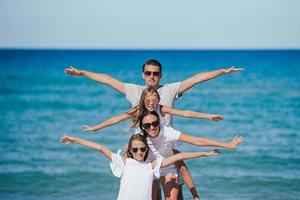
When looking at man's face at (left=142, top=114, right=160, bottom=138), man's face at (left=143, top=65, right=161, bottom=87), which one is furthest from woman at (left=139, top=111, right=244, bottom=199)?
man's face at (left=143, top=65, right=161, bottom=87)

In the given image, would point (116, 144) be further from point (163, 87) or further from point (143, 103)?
point (143, 103)

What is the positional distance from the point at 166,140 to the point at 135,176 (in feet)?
1.74

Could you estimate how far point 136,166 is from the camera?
8539mm

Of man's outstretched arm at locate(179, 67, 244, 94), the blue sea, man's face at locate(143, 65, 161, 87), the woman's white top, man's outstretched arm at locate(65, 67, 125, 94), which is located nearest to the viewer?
the woman's white top

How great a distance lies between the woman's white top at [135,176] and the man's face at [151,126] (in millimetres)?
260

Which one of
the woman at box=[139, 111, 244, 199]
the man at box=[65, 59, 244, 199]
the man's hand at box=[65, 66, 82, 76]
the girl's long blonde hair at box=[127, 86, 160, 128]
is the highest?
the man's hand at box=[65, 66, 82, 76]

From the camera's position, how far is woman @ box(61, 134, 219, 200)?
27.8 feet

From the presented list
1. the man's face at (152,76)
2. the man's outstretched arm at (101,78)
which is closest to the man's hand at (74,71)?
the man's outstretched arm at (101,78)

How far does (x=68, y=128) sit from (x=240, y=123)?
16.8 feet

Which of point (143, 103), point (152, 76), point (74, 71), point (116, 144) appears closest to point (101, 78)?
point (74, 71)

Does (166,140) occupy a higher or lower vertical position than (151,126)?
lower

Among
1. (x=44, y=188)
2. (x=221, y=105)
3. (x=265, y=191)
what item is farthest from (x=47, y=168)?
(x=221, y=105)

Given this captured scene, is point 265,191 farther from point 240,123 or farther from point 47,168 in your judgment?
point 240,123

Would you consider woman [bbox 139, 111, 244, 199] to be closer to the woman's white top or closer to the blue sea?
the woman's white top
